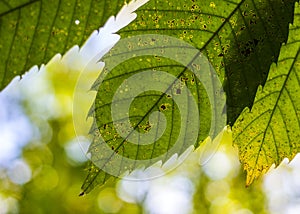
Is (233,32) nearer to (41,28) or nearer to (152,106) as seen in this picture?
(152,106)

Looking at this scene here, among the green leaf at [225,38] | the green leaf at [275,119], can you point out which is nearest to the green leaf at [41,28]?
the green leaf at [225,38]

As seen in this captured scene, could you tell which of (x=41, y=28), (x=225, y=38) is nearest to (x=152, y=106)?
(x=225, y=38)

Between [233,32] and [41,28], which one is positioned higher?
[233,32]

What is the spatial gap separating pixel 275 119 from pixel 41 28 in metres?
0.46

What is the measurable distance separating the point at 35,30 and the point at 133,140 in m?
0.27

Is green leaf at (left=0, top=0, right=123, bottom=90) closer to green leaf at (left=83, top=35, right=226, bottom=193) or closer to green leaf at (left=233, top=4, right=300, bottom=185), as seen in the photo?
green leaf at (left=83, top=35, right=226, bottom=193)

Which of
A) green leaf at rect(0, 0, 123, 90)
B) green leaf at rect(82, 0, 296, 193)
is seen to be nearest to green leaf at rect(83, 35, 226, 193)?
green leaf at rect(82, 0, 296, 193)

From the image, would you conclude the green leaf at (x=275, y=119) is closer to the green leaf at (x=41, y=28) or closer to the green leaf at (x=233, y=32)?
the green leaf at (x=233, y=32)

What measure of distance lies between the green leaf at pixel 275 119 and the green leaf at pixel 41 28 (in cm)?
34

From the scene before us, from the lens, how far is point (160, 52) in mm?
720

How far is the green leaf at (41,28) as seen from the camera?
486 millimetres

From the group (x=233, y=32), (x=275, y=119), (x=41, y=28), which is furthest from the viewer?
(x=275, y=119)

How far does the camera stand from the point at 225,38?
28.2 inches

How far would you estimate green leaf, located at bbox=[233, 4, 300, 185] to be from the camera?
79 centimetres
